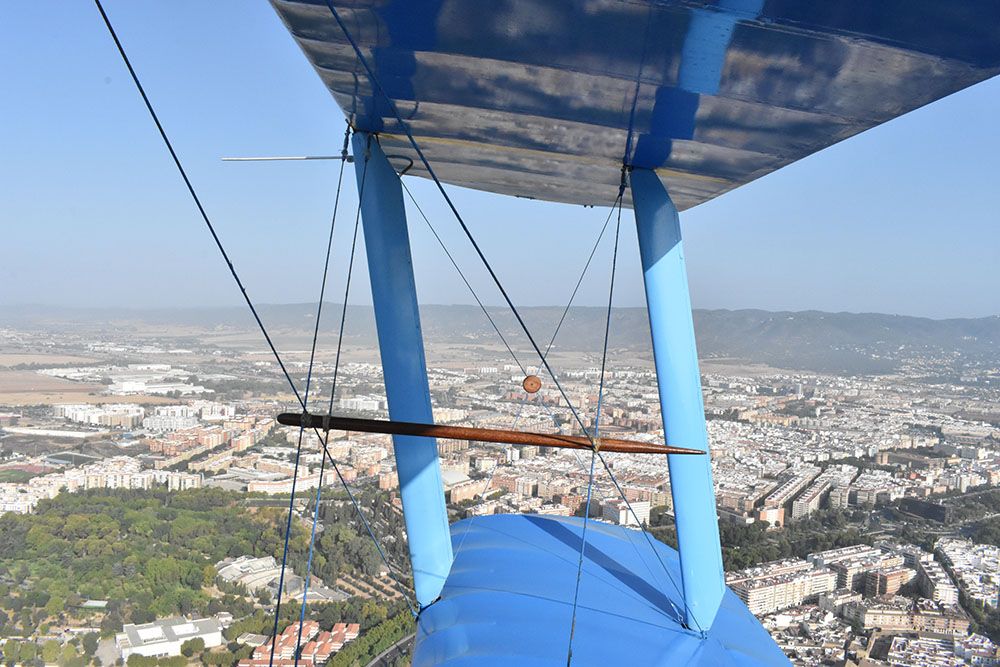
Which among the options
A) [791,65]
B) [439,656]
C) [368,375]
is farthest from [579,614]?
[368,375]

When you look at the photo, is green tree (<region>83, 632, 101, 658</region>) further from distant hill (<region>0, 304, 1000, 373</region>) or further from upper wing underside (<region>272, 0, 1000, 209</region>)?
distant hill (<region>0, 304, 1000, 373</region>)

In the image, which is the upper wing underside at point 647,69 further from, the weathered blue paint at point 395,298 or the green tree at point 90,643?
the green tree at point 90,643

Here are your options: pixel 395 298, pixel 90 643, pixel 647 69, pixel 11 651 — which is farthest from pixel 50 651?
pixel 647 69

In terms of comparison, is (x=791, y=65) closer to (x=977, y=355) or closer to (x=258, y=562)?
(x=258, y=562)

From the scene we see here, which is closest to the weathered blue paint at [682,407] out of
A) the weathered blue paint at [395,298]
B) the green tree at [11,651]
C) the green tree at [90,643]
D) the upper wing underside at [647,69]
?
the upper wing underside at [647,69]

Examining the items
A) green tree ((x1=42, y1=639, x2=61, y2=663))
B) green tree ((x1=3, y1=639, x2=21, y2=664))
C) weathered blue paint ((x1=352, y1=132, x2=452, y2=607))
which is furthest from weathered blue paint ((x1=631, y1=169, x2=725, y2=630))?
green tree ((x1=3, y1=639, x2=21, y2=664))

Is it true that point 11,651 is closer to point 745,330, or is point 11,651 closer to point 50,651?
point 50,651
